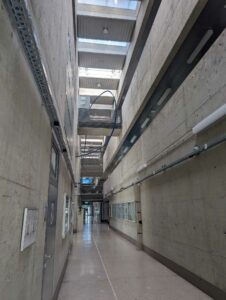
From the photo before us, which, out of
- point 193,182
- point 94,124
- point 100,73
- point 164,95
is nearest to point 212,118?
point 193,182

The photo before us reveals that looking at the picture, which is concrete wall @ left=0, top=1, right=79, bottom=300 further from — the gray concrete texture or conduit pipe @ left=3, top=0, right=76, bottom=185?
the gray concrete texture

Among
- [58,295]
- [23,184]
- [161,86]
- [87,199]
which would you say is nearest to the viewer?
[23,184]

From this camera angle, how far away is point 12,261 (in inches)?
49.1

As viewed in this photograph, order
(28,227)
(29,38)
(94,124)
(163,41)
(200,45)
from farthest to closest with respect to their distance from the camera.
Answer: (94,124) < (163,41) < (200,45) < (28,227) < (29,38)

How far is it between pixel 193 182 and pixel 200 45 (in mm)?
3505

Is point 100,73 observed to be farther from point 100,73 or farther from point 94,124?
point 94,124

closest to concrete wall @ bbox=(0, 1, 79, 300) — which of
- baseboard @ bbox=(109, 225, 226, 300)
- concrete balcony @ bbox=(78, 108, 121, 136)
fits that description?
baseboard @ bbox=(109, 225, 226, 300)

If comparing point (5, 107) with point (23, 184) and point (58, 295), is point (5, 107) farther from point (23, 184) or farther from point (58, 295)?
point (58, 295)

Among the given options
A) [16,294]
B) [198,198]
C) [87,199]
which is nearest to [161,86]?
[198,198]

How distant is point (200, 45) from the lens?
204 inches

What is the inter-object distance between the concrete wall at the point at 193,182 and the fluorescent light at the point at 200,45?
868 millimetres

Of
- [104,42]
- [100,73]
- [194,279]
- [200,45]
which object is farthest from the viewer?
[100,73]

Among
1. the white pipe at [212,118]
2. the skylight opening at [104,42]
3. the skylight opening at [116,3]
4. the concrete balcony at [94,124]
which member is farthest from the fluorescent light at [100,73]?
the white pipe at [212,118]

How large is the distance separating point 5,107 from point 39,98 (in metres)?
0.81
